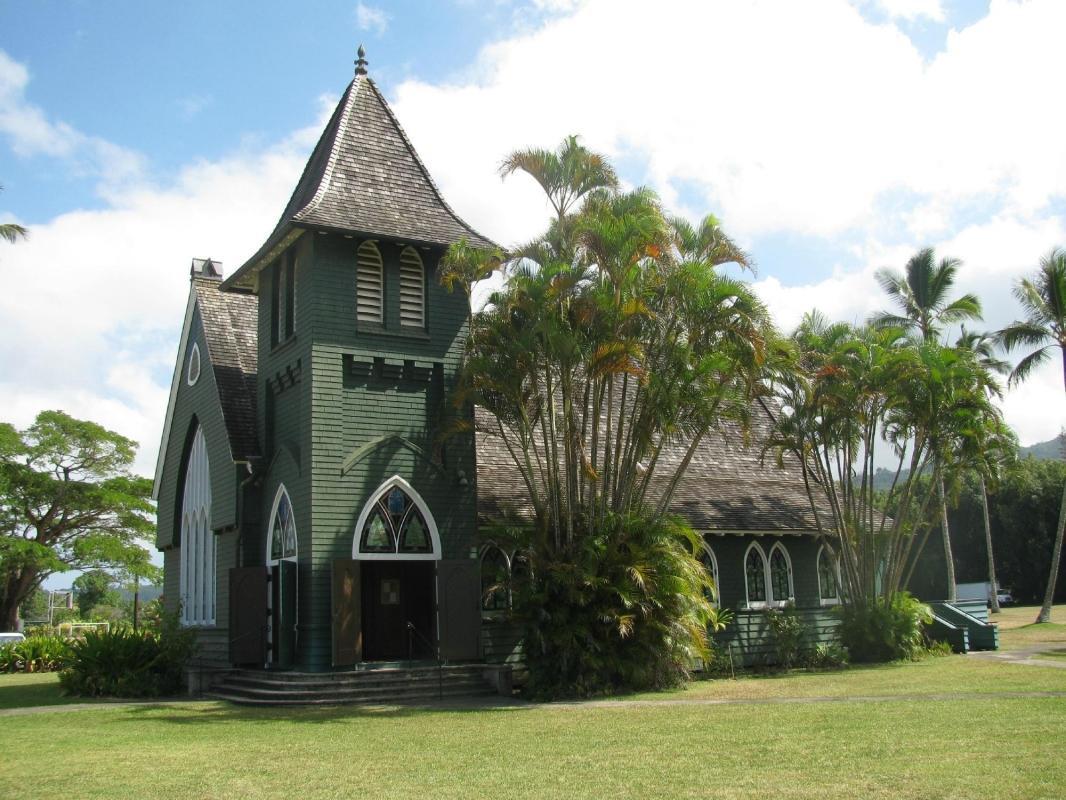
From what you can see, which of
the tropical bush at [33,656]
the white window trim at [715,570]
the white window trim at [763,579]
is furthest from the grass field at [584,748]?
the tropical bush at [33,656]

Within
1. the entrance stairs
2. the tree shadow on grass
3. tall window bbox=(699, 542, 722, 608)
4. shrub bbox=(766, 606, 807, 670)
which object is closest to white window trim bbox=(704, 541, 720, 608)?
tall window bbox=(699, 542, 722, 608)

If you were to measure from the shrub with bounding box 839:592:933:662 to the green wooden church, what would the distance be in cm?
107

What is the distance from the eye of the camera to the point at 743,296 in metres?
18.5

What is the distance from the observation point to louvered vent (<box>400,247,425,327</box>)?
21.1m

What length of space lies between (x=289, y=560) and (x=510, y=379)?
18.7 ft

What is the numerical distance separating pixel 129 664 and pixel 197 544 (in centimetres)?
443

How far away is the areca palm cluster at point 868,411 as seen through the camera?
23234 millimetres

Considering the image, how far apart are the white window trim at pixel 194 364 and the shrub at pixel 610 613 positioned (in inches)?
424

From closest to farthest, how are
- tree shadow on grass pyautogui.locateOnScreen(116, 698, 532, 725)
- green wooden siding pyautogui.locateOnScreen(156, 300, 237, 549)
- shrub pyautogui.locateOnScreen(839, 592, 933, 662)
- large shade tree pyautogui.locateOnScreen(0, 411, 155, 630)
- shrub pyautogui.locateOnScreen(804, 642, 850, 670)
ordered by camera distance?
tree shadow on grass pyautogui.locateOnScreen(116, 698, 532, 725)
green wooden siding pyautogui.locateOnScreen(156, 300, 237, 549)
shrub pyautogui.locateOnScreen(804, 642, 850, 670)
shrub pyautogui.locateOnScreen(839, 592, 933, 662)
large shade tree pyautogui.locateOnScreen(0, 411, 155, 630)

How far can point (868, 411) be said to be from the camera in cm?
2433

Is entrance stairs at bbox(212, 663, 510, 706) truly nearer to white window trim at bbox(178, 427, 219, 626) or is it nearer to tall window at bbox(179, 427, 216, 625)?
white window trim at bbox(178, 427, 219, 626)

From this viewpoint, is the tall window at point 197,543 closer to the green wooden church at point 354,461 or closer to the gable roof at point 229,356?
the green wooden church at point 354,461

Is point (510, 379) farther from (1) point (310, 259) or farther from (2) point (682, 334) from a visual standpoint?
(1) point (310, 259)

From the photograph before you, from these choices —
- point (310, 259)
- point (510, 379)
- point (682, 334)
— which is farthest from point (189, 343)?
point (682, 334)
